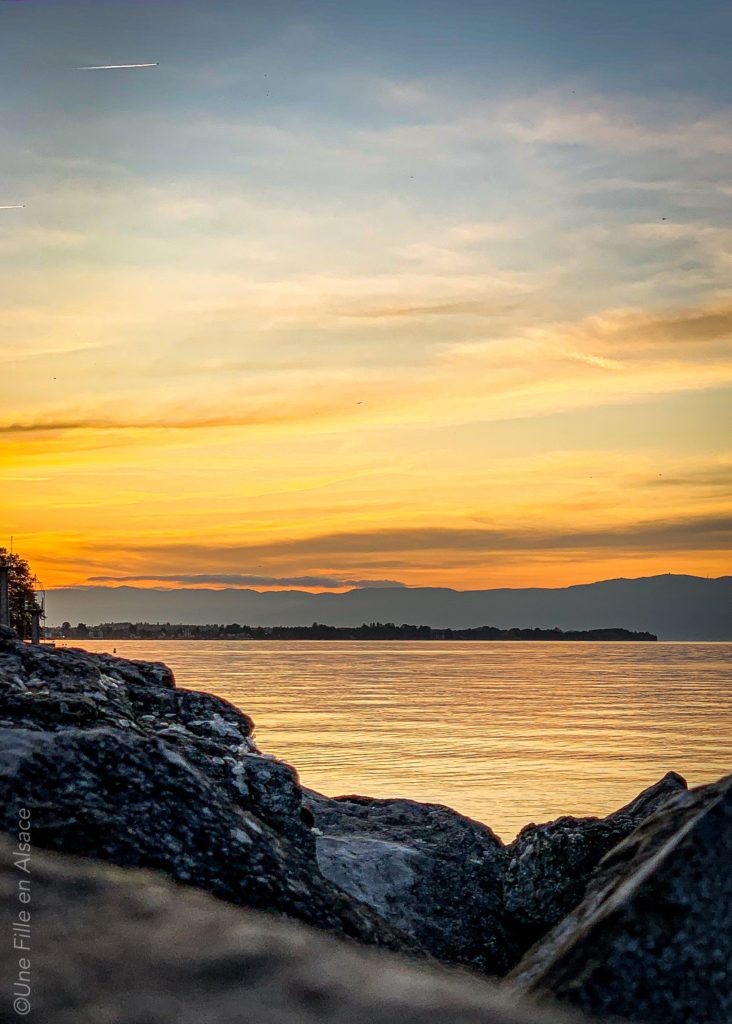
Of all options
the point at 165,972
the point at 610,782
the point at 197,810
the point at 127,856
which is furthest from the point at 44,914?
the point at 610,782

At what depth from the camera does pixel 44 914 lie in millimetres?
3553

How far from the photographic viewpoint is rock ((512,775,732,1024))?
421cm

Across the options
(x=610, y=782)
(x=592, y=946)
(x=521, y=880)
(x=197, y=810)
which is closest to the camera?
(x=592, y=946)

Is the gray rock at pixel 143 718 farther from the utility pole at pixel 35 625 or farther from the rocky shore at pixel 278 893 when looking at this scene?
the utility pole at pixel 35 625

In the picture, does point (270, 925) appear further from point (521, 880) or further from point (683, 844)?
point (521, 880)

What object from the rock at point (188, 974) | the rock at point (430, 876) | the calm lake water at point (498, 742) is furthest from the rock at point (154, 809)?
the calm lake water at point (498, 742)

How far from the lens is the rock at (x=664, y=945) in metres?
4.21

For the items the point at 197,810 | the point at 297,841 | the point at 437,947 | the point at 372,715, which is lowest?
the point at 372,715

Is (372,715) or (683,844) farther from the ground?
(683,844)

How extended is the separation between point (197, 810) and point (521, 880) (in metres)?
3.38

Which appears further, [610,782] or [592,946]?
[610,782]

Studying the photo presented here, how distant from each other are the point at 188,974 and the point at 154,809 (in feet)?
5.63

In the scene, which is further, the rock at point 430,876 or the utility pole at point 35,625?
the utility pole at point 35,625

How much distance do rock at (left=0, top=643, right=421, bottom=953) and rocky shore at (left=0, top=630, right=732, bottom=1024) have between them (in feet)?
0.03
